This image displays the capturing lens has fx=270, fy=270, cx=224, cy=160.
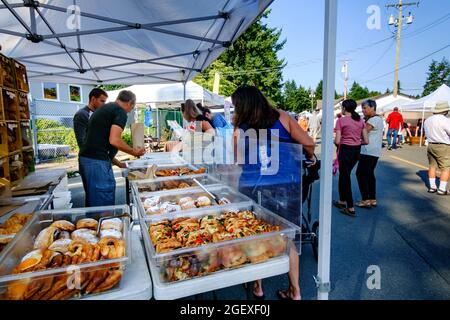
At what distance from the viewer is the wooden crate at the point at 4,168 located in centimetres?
284

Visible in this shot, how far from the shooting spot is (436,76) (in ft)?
157

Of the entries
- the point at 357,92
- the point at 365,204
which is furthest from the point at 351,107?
the point at 357,92

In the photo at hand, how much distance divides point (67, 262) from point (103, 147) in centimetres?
198

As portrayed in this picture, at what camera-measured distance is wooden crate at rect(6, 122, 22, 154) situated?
3.07 metres

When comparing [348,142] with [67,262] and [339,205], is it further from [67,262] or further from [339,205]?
[67,262]

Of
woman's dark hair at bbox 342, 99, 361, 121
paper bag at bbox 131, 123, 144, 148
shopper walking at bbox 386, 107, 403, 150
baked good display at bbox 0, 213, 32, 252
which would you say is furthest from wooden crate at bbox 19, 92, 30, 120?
shopper walking at bbox 386, 107, 403, 150

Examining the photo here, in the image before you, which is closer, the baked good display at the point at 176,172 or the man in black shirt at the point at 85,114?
the baked good display at the point at 176,172

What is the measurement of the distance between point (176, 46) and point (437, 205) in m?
5.29

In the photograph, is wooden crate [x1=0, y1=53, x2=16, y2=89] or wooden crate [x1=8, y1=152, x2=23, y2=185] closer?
wooden crate [x1=0, y1=53, x2=16, y2=89]

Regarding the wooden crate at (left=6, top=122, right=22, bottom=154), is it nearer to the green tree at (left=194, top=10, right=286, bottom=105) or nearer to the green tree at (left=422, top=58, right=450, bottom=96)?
the green tree at (left=194, top=10, right=286, bottom=105)

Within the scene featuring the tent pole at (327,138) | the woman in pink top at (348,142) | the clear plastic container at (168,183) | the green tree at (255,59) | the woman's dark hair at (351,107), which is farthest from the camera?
the green tree at (255,59)

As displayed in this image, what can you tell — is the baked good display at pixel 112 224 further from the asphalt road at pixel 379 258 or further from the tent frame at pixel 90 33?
the tent frame at pixel 90 33

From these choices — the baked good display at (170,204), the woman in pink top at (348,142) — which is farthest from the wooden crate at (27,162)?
the woman in pink top at (348,142)

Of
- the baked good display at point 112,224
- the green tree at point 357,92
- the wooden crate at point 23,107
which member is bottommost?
the baked good display at point 112,224
